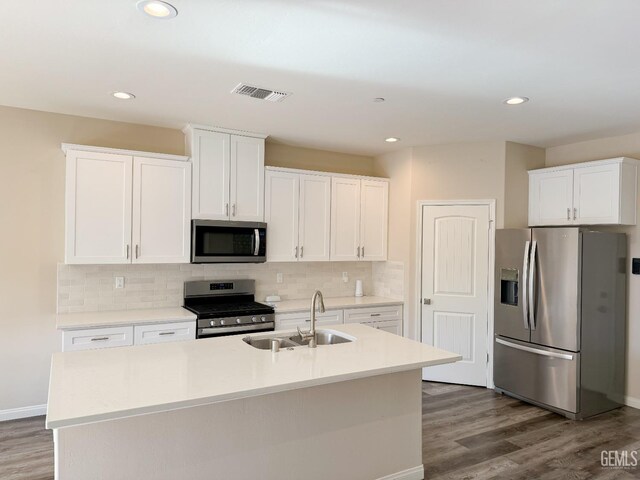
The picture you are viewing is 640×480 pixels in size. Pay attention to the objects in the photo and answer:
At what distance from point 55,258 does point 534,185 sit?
4.89 metres

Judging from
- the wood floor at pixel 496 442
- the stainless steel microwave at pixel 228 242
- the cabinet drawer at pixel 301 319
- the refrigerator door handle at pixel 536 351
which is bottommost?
the wood floor at pixel 496 442

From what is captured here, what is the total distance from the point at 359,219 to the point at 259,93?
2280 mm

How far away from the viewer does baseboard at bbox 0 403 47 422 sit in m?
3.69

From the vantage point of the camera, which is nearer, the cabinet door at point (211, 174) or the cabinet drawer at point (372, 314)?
the cabinet door at point (211, 174)

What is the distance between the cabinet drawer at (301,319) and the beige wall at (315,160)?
1732 mm

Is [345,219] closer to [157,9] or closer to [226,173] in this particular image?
[226,173]

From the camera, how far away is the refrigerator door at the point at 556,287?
3.90 m

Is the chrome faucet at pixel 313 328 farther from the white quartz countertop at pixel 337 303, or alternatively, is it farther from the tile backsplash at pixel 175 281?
the tile backsplash at pixel 175 281

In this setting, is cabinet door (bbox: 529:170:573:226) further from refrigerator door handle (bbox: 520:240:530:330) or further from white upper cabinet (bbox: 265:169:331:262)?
white upper cabinet (bbox: 265:169:331:262)

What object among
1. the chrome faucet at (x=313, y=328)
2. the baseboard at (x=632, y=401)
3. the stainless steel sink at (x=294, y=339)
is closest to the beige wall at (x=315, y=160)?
the stainless steel sink at (x=294, y=339)

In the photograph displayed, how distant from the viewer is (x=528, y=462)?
312 centimetres

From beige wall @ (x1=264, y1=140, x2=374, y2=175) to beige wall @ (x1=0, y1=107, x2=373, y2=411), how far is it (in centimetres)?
186

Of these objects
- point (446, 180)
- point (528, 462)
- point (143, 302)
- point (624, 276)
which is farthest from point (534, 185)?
point (143, 302)

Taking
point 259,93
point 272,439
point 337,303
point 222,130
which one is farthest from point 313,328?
point 222,130
